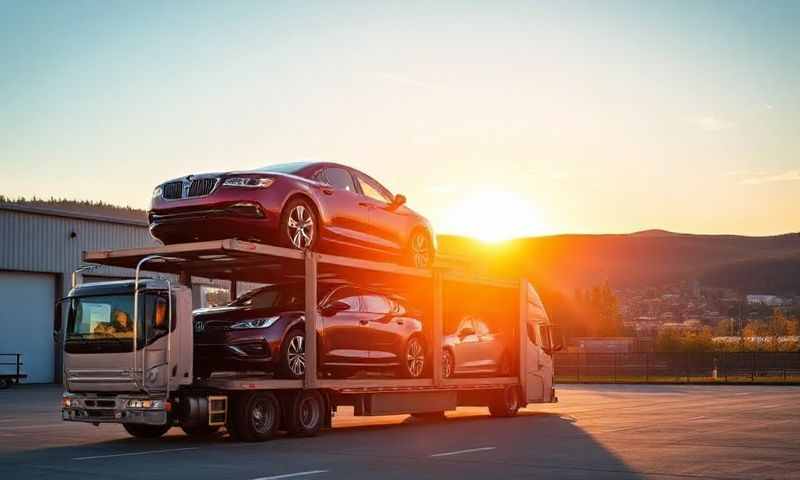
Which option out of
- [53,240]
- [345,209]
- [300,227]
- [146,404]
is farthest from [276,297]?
[53,240]

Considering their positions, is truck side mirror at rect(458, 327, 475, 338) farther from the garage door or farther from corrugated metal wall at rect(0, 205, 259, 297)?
the garage door

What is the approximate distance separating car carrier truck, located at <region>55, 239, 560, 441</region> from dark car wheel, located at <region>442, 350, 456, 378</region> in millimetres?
808

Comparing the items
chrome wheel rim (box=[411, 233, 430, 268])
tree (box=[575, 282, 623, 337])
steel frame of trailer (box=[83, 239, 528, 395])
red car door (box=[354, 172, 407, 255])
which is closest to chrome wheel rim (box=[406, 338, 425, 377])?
steel frame of trailer (box=[83, 239, 528, 395])

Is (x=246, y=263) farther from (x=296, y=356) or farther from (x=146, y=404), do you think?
(x=146, y=404)

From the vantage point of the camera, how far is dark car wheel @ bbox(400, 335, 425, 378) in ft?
65.2

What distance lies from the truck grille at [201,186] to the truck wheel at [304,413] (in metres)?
3.55

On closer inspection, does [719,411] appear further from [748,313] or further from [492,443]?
[748,313]

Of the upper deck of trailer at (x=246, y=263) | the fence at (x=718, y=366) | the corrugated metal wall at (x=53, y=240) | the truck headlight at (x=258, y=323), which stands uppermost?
the corrugated metal wall at (x=53, y=240)

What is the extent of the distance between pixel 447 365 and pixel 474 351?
138 cm

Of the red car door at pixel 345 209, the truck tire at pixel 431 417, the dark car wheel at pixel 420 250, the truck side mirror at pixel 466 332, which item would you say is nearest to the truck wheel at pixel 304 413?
the red car door at pixel 345 209

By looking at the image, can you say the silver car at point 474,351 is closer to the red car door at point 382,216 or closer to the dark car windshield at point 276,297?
the red car door at point 382,216

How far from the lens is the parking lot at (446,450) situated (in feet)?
42.1

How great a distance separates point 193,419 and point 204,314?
1996mm

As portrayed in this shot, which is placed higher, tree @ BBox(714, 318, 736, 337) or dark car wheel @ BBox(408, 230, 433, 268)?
dark car wheel @ BBox(408, 230, 433, 268)
